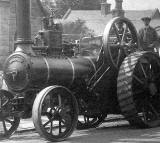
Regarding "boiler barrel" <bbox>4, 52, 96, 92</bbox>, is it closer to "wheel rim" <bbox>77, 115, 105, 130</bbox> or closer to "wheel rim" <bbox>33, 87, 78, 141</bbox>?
"wheel rim" <bbox>33, 87, 78, 141</bbox>

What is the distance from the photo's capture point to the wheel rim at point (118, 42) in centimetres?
842

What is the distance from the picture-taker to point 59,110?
750 centimetres

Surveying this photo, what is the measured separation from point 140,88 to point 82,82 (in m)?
1.13

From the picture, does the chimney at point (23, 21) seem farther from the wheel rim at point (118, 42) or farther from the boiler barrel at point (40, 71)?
the wheel rim at point (118, 42)

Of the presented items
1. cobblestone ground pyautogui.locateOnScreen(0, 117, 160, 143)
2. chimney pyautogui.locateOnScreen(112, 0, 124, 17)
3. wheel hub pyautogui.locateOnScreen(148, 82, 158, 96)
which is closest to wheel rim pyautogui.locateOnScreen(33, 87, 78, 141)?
cobblestone ground pyautogui.locateOnScreen(0, 117, 160, 143)

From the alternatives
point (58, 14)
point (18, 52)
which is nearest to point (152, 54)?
point (18, 52)

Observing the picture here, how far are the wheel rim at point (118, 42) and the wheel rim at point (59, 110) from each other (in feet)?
4.28

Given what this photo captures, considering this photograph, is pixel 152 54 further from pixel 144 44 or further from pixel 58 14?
pixel 58 14

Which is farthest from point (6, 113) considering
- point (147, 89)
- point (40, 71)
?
point (147, 89)

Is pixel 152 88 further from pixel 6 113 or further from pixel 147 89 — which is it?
pixel 6 113

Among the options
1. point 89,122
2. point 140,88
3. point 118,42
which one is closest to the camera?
point 140,88

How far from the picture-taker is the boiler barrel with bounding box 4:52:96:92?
7.88m

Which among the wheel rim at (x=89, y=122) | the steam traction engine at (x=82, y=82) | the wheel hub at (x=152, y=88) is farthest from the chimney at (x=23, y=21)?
the wheel hub at (x=152, y=88)

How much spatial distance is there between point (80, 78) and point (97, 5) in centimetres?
5945
